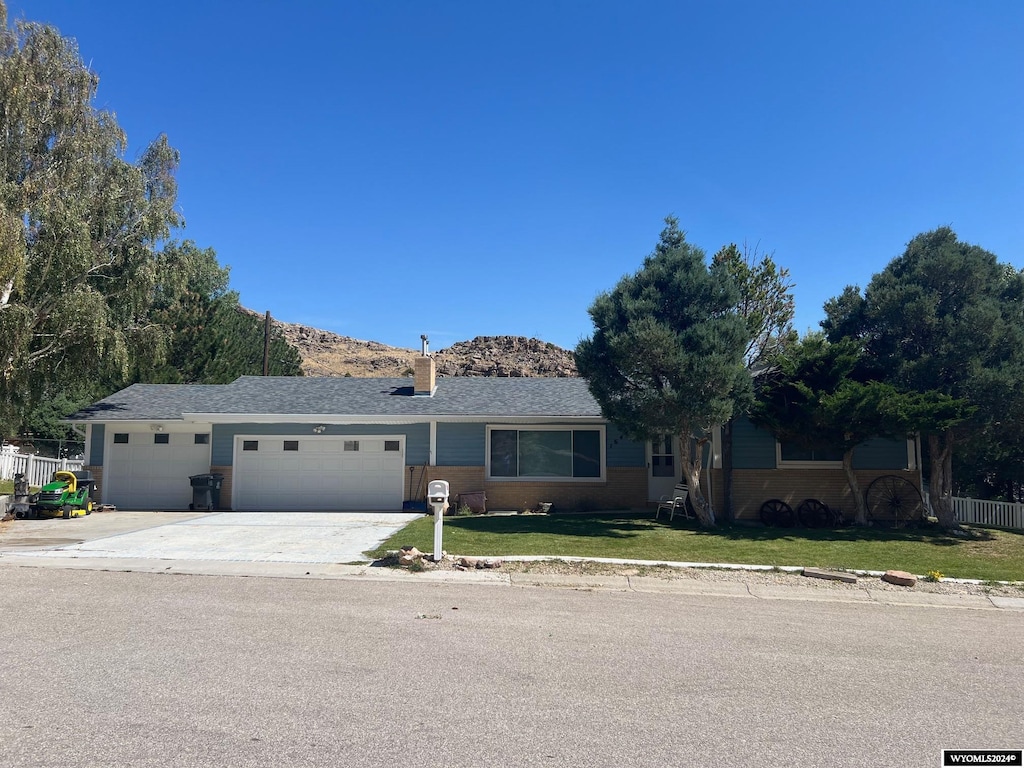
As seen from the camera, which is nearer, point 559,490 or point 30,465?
point 559,490

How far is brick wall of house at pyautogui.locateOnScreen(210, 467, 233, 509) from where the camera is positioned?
19062mm

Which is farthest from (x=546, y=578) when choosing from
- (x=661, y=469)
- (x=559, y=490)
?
(x=661, y=469)

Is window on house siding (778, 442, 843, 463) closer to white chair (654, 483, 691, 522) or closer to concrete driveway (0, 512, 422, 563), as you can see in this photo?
white chair (654, 483, 691, 522)

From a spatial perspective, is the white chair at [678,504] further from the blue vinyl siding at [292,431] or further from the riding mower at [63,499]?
the riding mower at [63,499]

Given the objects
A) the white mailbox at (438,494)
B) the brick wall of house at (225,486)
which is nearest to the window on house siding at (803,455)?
the white mailbox at (438,494)

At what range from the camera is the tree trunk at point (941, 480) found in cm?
1602

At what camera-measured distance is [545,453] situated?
750 inches

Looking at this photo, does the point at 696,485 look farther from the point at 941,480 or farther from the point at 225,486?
the point at 225,486

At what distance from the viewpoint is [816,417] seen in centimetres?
1485

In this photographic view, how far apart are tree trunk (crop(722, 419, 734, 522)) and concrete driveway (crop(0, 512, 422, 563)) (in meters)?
7.56

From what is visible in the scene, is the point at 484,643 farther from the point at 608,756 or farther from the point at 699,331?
the point at 699,331

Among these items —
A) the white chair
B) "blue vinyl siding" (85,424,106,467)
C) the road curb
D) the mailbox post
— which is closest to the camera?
the road curb

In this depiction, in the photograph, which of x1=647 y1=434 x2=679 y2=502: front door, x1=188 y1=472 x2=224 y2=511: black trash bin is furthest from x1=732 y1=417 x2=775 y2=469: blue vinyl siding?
x1=188 y1=472 x2=224 y2=511: black trash bin

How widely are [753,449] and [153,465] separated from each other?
1605 cm
